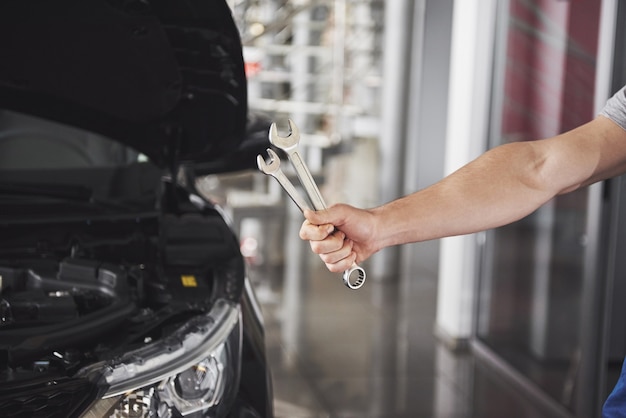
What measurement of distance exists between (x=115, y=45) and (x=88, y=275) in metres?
0.59

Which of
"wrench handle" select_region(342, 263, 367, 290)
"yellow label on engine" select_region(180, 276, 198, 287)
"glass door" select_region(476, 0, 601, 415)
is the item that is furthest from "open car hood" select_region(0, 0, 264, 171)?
"glass door" select_region(476, 0, 601, 415)

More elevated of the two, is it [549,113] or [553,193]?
[549,113]

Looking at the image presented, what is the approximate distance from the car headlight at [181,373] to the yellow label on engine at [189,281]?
0.44 feet

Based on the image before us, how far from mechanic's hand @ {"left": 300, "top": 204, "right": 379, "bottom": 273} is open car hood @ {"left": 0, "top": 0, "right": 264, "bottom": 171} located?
0.78m

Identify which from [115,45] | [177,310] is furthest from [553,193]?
[115,45]

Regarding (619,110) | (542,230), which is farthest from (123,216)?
(542,230)

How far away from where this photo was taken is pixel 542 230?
12.2 feet

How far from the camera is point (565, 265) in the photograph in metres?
3.50

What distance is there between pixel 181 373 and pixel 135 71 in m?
0.89

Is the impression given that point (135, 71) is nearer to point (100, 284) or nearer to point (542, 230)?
point (100, 284)

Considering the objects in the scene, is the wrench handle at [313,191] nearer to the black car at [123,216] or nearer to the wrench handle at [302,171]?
the wrench handle at [302,171]

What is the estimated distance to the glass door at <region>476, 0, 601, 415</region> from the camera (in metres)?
3.34

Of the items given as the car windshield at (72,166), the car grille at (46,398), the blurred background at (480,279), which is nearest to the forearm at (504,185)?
the car grille at (46,398)

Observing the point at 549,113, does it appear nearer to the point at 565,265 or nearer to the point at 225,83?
the point at 565,265
